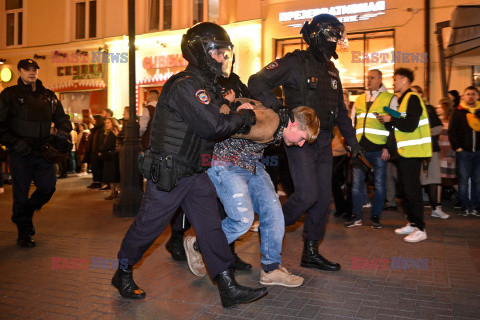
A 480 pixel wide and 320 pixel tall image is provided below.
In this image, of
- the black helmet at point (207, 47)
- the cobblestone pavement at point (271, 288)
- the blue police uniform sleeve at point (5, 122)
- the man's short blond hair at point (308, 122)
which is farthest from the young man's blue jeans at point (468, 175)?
the blue police uniform sleeve at point (5, 122)

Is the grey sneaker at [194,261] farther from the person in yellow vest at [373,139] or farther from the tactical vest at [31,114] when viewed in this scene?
the person in yellow vest at [373,139]

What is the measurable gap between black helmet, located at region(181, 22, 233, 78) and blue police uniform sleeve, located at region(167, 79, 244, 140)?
279 millimetres

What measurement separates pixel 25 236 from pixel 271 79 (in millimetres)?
3484

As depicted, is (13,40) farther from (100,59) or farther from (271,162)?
(271,162)

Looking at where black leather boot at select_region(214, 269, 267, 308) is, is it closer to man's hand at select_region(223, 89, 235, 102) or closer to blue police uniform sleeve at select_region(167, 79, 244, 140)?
blue police uniform sleeve at select_region(167, 79, 244, 140)

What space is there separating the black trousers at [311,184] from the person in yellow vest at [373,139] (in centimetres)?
242

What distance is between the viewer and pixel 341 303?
3.79 meters

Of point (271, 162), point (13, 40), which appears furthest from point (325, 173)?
point (13, 40)

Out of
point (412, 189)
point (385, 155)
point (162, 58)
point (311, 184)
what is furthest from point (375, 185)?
point (162, 58)

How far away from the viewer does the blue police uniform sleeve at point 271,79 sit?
4.34 meters

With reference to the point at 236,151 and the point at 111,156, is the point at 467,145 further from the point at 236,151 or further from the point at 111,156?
the point at 111,156

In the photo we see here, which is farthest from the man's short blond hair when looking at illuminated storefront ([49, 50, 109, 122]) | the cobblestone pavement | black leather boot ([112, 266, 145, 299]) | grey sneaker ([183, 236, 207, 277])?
illuminated storefront ([49, 50, 109, 122])

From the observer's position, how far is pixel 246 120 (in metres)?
3.46

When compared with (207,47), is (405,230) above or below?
below
